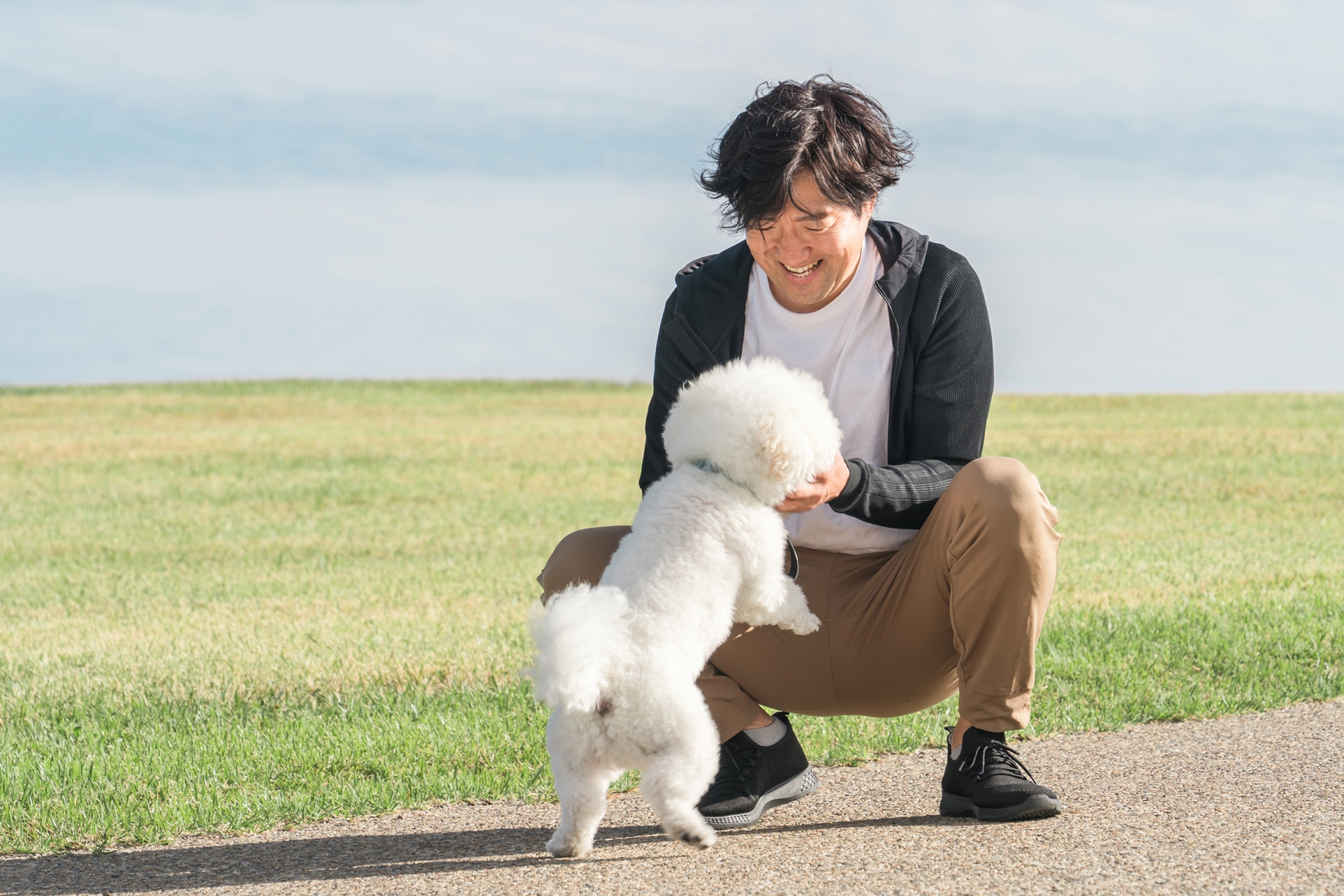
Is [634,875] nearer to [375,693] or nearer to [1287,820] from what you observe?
[1287,820]

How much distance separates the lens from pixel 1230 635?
628 centimetres

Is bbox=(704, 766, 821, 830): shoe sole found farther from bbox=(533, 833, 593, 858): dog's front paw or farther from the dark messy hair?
the dark messy hair

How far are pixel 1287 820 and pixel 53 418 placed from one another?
28.9 metres

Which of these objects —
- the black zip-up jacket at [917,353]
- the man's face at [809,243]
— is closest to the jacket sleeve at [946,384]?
the black zip-up jacket at [917,353]

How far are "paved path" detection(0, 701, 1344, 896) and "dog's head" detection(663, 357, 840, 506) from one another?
1010 mm

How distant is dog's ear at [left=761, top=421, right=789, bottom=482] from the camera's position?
10.1ft

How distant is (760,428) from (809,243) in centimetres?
72

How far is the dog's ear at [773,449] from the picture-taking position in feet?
10.1

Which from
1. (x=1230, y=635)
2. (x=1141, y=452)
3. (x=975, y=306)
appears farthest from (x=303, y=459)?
(x=975, y=306)

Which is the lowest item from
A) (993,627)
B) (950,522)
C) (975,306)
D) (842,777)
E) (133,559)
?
(133,559)

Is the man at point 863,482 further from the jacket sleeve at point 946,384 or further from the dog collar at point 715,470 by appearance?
the dog collar at point 715,470

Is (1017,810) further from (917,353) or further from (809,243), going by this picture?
(809,243)

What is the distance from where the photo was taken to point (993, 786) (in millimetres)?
3523

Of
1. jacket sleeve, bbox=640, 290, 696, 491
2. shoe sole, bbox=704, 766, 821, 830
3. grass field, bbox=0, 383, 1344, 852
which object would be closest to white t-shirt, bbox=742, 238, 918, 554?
jacket sleeve, bbox=640, 290, 696, 491
